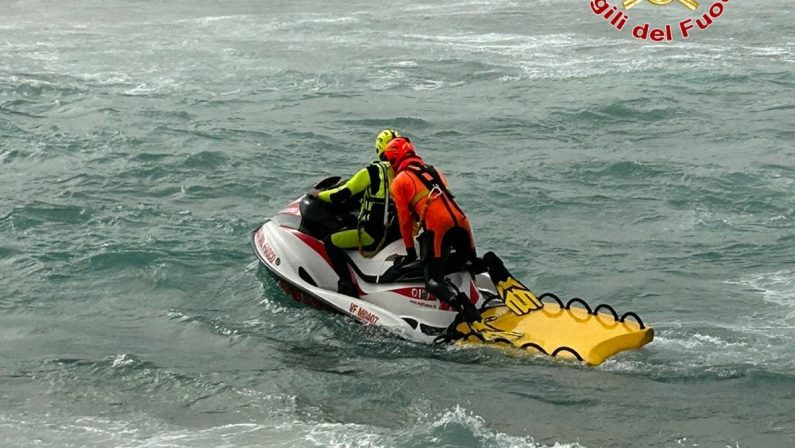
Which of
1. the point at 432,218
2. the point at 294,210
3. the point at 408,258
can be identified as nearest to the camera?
the point at 432,218

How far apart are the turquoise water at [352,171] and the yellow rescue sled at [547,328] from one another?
16 centimetres

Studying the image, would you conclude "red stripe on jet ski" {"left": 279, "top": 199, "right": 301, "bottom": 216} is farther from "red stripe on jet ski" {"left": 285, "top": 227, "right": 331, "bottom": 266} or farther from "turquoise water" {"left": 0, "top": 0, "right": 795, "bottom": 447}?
"turquoise water" {"left": 0, "top": 0, "right": 795, "bottom": 447}

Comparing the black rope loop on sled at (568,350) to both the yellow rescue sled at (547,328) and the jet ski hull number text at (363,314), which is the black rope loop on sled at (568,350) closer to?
the yellow rescue sled at (547,328)

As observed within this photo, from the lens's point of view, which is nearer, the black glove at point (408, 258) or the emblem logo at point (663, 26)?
the black glove at point (408, 258)

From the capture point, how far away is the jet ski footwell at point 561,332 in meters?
9.36

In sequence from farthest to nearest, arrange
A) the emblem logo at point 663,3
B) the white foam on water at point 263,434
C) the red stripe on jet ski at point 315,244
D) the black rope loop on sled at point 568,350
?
the emblem logo at point 663,3 → the red stripe on jet ski at point 315,244 → the black rope loop on sled at point 568,350 → the white foam on water at point 263,434

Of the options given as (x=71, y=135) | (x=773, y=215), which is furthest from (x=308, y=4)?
(x=773, y=215)

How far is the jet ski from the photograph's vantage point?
954 centimetres

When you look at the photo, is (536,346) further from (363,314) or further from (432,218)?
(363,314)

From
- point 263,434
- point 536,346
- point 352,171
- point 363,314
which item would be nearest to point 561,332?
point 536,346

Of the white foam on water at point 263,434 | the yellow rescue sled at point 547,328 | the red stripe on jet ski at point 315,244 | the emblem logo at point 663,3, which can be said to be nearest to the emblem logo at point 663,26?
the emblem logo at point 663,3

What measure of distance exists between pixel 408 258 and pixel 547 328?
143 cm

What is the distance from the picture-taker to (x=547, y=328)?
9758mm

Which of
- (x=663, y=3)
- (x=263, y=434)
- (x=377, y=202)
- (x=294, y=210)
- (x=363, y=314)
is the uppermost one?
(x=663, y=3)
